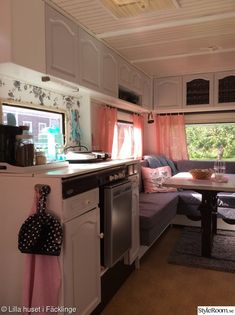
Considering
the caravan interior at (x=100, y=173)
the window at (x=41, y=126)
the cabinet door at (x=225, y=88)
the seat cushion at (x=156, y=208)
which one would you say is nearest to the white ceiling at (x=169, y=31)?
the caravan interior at (x=100, y=173)

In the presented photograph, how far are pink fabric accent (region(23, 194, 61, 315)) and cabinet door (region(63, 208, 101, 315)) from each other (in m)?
0.06

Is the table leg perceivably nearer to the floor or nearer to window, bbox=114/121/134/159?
the floor

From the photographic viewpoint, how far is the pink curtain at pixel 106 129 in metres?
3.38

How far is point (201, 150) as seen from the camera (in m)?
4.88

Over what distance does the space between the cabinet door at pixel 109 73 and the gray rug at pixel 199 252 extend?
6.12 ft

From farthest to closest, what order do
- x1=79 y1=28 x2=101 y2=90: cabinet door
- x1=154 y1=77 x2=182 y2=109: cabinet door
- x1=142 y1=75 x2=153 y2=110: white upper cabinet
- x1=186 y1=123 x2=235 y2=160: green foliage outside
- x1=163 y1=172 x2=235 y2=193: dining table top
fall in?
x1=186 y1=123 x2=235 y2=160: green foliage outside → x1=154 y1=77 x2=182 y2=109: cabinet door → x1=142 y1=75 x2=153 y2=110: white upper cabinet → x1=163 y1=172 x2=235 y2=193: dining table top → x1=79 y1=28 x2=101 y2=90: cabinet door

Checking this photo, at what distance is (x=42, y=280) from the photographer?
61.4 inches

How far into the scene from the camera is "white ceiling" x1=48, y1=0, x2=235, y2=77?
7.02 ft

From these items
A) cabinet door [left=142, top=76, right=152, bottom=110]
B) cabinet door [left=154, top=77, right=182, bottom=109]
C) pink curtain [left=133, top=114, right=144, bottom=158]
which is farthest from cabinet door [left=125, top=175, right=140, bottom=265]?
cabinet door [left=154, top=77, right=182, bottom=109]

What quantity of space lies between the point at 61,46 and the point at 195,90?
2851mm

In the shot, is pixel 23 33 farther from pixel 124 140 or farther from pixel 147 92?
pixel 147 92

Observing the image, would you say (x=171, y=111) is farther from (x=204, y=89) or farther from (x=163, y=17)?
(x=163, y=17)

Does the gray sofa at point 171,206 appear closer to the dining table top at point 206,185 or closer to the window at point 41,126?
the dining table top at point 206,185

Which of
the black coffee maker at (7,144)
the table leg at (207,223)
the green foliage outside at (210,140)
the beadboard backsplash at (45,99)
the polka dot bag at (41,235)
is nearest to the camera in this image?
the polka dot bag at (41,235)
